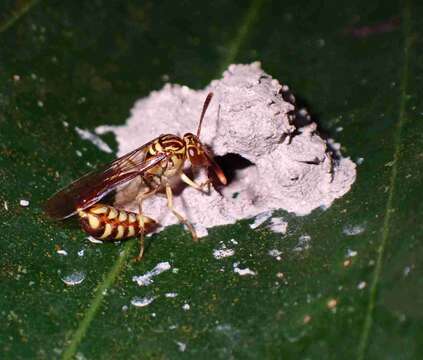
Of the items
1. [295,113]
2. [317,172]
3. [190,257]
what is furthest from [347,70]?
[190,257]

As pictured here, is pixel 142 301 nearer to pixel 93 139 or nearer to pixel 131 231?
pixel 131 231

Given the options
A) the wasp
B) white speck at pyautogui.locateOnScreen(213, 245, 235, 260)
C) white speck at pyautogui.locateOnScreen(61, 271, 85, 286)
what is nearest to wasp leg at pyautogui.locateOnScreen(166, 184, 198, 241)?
the wasp

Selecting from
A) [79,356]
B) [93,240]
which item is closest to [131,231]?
[93,240]

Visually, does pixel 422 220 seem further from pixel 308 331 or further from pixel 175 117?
pixel 175 117

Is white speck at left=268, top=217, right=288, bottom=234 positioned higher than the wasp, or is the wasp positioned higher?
the wasp

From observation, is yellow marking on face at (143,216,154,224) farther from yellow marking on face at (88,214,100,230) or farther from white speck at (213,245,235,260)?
white speck at (213,245,235,260)

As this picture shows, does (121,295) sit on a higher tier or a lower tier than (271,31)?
lower

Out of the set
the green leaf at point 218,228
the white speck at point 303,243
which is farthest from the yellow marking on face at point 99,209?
the white speck at point 303,243
